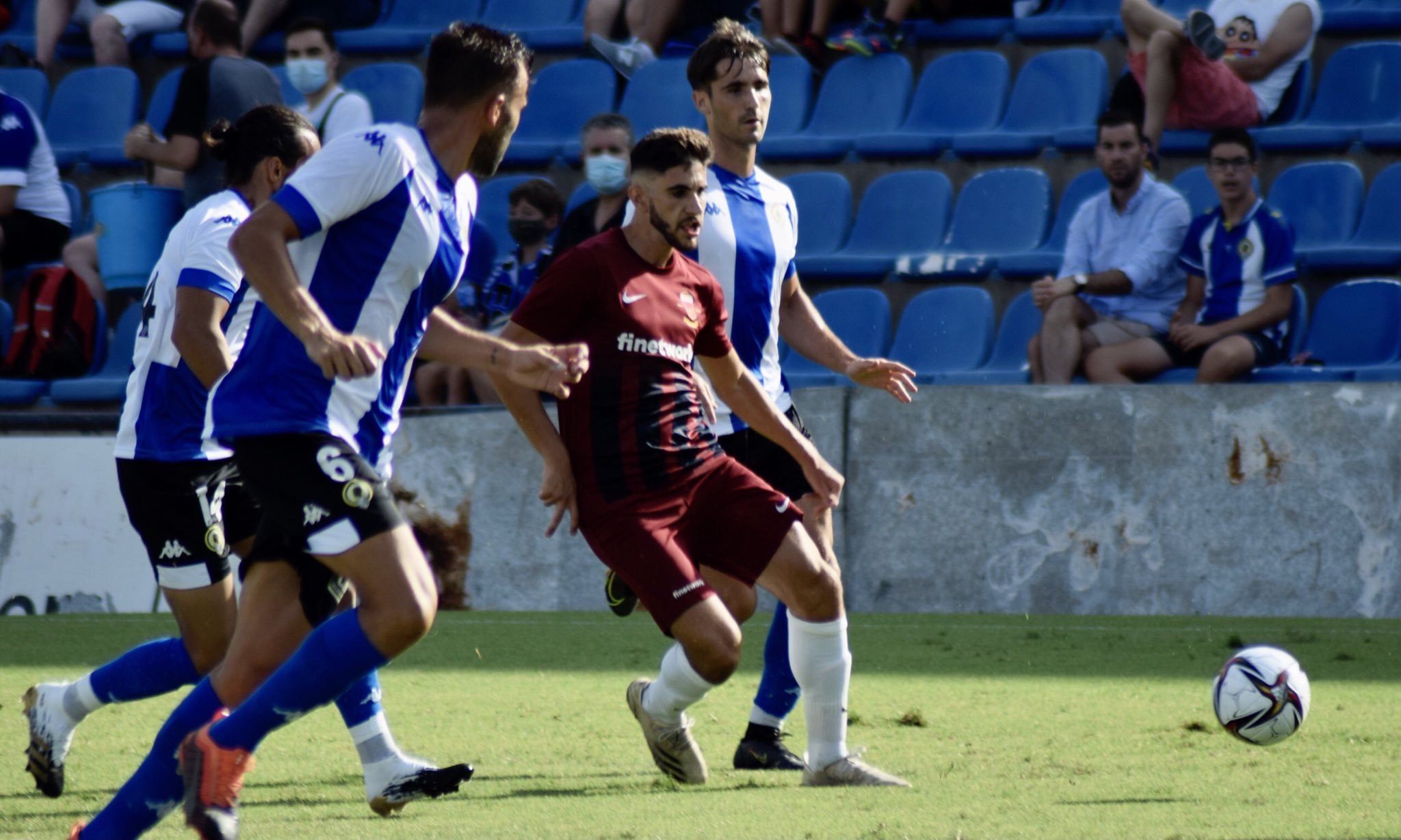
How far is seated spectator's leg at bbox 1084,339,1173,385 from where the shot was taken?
9508 millimetres

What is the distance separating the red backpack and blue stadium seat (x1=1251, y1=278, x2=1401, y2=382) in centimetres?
779

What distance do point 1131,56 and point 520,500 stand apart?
4.82 m

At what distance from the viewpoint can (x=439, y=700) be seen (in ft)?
22.0

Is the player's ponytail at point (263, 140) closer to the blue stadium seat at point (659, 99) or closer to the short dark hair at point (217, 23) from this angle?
the short dark hair at point (217, 23)

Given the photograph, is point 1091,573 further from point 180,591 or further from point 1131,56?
point 180,591

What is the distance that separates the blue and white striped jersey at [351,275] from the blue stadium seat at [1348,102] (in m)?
8.38

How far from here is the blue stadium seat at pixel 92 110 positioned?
13.9 metres

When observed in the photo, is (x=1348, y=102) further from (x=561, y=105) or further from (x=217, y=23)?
(x=217, y=23)

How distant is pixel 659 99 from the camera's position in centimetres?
1266

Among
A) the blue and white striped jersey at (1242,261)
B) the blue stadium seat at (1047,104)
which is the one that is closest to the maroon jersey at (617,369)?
the blue and white striped jersey at (1242,261)

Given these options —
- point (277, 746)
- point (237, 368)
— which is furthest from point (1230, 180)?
point (237, 368)

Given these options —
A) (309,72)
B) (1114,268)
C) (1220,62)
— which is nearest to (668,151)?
(1114,268)

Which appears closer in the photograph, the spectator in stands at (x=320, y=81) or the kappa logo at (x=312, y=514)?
the kappa logo at (x=312, y=514)

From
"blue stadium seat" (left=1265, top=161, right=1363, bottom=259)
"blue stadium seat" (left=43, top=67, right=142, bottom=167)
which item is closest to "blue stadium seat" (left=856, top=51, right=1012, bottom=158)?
"blue stadium seat" (left=1265, top=161, right=1363, bottom=259)
